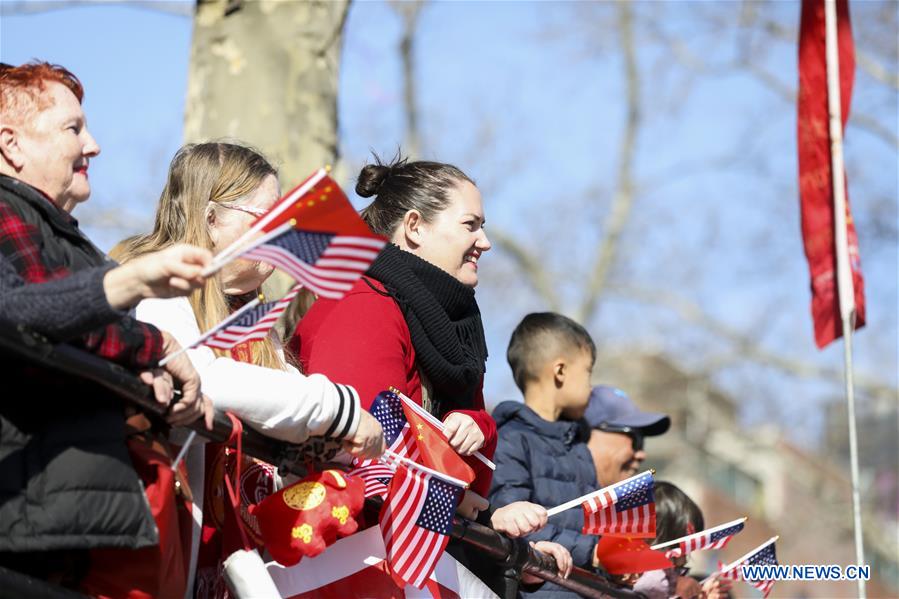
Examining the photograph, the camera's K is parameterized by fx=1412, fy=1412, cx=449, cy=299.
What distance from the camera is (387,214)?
4340mm

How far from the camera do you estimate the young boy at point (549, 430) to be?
4719 millimetres

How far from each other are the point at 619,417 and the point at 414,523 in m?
2.80

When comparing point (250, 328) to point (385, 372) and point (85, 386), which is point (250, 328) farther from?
point (385, 372)

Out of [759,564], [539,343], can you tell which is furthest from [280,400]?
[539,343]

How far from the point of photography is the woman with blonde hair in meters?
2.97

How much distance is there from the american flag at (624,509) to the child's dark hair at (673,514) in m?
1.28

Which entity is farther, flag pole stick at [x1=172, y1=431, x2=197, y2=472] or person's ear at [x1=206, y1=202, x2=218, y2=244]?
person's ear at [x1=206, y1=202, x2=218, y2=244]

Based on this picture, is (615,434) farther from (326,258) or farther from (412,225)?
(326,258)

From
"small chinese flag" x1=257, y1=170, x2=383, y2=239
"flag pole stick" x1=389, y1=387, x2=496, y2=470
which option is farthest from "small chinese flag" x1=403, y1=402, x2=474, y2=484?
"small chinese flag" x1=257, y1=170, x2=383, y2=239

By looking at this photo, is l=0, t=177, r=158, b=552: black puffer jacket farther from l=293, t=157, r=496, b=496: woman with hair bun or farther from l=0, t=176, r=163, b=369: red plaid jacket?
l=293, t=157, r=496, b=496: woman with hair bun

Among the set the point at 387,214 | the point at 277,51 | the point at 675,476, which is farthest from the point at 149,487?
the point at 675,476

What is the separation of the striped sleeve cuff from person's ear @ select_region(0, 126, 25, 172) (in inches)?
32.1

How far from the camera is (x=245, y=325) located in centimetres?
288

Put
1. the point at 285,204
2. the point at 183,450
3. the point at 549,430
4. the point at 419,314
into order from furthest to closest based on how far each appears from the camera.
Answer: the point at 549,430, the point at 419,314, the point at 183,450, the point at 285,204
